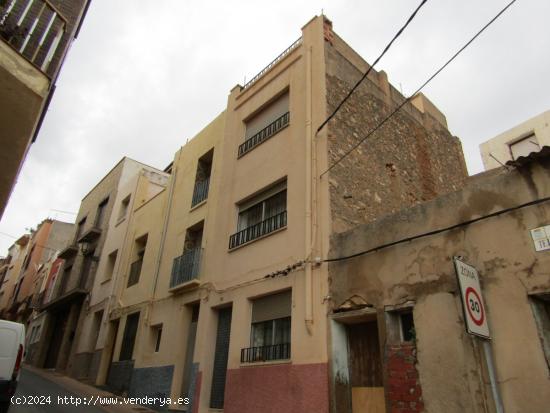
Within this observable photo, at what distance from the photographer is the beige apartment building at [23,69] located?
5191 millimetres

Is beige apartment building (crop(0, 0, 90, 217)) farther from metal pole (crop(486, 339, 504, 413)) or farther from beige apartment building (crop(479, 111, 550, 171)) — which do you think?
beige apartment building (crop(479, 111, 550, 171))

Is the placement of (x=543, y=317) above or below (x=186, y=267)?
below

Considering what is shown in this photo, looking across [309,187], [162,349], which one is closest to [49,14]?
[309,187]

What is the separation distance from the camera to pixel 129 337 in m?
14.1

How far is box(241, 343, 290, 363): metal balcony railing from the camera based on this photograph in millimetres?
8258

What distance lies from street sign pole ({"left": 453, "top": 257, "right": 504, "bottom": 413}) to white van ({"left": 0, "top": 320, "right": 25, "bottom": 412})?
24.9ft

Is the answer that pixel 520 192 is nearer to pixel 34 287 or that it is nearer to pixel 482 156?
pixel 482 156

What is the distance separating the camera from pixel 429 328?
609 centimetres

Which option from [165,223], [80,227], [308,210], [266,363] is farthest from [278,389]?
[80,227]

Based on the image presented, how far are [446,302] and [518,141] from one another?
459 inches

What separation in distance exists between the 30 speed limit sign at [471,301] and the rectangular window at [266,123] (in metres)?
6.33

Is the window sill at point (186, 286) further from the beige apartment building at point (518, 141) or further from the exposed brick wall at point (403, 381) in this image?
the beige apartment building at point (518, 141)

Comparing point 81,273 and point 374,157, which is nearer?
point 374,157

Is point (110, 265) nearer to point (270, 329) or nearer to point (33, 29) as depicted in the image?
point (270, 329)
